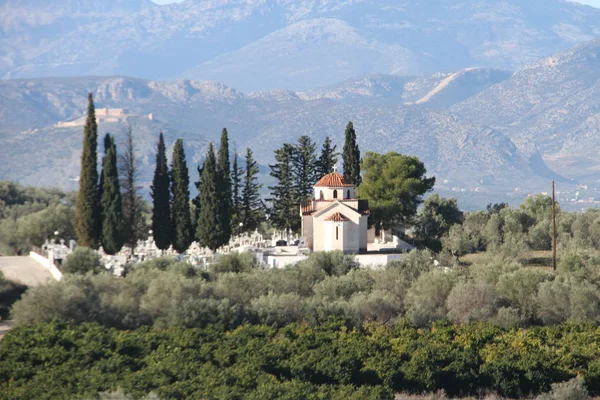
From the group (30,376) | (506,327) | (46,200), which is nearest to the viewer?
(30,376)

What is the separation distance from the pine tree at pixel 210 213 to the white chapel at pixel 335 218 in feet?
11.0

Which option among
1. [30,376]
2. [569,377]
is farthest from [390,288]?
[30,376]

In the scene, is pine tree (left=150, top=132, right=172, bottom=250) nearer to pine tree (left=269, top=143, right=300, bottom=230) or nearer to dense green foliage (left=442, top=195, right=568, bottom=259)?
pine tree (left=269, top=143, right=300, bottom=230)

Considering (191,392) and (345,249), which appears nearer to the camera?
(191,392)

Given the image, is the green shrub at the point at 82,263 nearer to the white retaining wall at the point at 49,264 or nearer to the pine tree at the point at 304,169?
the white retaining wall at the point at 49,264

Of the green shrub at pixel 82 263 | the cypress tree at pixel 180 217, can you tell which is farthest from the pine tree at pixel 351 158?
the green shrub at pixel 82 263

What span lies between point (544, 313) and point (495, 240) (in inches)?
670

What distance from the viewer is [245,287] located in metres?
38.0

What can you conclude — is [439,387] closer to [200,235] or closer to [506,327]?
[506,327]

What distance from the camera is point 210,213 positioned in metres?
46.8

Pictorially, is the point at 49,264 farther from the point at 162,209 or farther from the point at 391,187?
the point at 391,187

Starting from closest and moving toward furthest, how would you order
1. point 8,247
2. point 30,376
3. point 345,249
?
point 30,376 < point 345,249 < point 8,247

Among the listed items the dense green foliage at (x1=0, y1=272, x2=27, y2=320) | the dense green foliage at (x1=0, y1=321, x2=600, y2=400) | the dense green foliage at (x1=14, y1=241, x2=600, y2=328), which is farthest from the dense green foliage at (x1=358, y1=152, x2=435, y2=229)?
the dense green foliage at (x1=0, y1=321, x2=600, y2=400)

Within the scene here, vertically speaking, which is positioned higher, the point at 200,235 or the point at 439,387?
the point at 200,235
